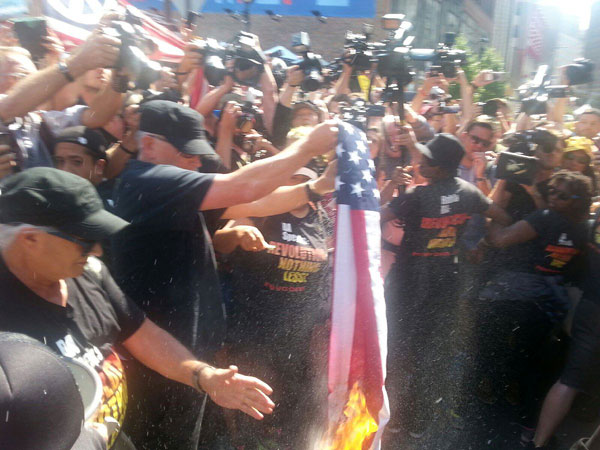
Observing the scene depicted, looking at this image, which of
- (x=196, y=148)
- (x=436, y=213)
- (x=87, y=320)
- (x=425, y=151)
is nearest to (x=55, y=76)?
(x=196, y=148)

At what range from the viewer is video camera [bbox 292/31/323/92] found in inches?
152

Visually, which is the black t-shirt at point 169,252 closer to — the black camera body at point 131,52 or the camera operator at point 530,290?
the black camera body at point 131,52

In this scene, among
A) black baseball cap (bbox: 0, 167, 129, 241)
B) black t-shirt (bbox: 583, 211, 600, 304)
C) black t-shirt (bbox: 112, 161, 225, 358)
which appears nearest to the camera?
black baseball cap (bbox: 0, 167, 129, 241)

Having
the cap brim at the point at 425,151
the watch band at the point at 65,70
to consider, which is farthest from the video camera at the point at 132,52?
the cap brim at the point at 425,151

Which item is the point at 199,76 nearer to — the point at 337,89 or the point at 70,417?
the point at 337,89

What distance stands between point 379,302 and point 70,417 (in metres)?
1.50

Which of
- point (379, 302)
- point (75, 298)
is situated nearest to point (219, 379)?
point (75, 298)

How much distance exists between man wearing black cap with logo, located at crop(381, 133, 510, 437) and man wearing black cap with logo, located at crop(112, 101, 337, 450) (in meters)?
1.26

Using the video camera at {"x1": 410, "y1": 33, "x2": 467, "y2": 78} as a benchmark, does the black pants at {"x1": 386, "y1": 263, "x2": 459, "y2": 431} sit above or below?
below

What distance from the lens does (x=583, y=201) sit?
336 cm

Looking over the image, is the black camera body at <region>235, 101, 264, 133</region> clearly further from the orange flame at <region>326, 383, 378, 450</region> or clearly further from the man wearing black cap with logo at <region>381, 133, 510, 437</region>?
the orange flame at <region>326, 383, 378, 450</region>

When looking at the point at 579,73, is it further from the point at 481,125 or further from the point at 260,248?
the point at 260,248

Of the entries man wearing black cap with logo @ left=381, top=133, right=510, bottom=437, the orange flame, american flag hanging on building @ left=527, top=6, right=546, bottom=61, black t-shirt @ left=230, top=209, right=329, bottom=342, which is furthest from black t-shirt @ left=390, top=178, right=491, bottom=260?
american flag hanging on building @ left=527, top=6, right=546, bottom=61

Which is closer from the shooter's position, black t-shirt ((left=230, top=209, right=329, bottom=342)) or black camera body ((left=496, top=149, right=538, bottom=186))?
black t-shirt ((left=230, top=209, right=329, bottom=342))
